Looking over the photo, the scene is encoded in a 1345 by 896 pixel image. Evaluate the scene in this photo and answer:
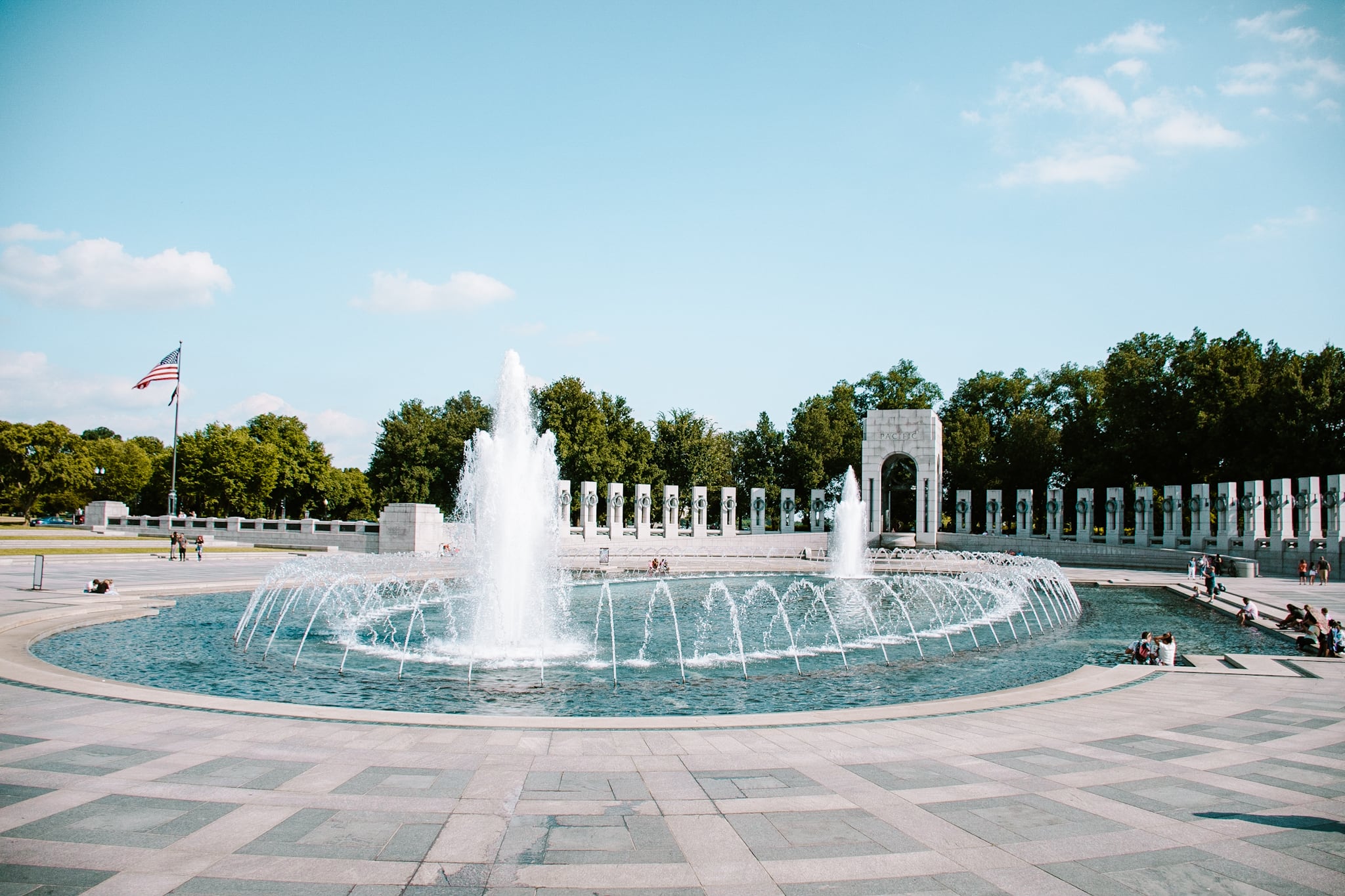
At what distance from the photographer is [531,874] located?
5148 mm

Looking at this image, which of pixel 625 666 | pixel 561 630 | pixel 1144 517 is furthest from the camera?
pixel 1144 517

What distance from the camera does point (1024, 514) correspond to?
52844mm

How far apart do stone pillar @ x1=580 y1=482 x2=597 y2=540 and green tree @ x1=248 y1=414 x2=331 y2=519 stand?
33.8m

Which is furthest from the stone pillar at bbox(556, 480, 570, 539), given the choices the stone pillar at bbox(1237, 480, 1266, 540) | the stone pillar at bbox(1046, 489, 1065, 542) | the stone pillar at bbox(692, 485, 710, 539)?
the stone pillar at bbox(1237, 480, 1266, 540)

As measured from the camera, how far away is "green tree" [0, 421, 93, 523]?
61.0 metres

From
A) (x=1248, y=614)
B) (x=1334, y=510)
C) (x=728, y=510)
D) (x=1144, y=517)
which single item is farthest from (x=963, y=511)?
(x=1248, y=614)

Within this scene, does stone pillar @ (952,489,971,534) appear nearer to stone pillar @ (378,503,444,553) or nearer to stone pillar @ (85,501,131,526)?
stone pillar @ (378,503,444,553)

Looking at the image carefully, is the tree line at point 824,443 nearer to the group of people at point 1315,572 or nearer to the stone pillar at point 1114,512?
the stone pillar at point 1114,512

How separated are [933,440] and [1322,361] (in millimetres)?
21294

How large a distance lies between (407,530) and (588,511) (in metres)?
11.7

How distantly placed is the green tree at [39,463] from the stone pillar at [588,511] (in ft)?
137

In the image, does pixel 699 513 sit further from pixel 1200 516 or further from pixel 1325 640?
pixel 1325 640

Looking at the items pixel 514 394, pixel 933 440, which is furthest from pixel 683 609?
pixel 933 440

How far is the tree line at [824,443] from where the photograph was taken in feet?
161
